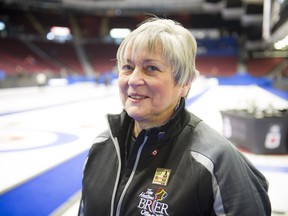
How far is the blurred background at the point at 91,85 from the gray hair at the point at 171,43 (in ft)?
1.64

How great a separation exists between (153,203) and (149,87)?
0.45m

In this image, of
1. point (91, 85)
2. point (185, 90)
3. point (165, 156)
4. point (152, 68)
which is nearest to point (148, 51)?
point (152, 68)

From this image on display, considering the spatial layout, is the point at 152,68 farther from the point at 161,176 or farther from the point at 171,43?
the point at 161,176

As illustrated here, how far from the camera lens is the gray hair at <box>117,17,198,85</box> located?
1.20 m

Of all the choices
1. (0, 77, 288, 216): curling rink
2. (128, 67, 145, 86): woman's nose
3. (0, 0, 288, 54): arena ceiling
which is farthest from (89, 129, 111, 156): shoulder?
(0, 0, 288, 54): arena ceiling

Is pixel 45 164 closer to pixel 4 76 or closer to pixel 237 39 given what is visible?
pixel 4 76

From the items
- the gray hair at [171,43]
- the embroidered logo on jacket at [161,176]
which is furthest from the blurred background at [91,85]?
the embroidered logo on jacket at [161,176]

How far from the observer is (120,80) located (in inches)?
52.1

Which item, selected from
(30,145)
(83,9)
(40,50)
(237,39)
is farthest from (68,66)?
(30,145)

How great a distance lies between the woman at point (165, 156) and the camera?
1094 millimetres

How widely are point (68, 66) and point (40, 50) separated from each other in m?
3.10

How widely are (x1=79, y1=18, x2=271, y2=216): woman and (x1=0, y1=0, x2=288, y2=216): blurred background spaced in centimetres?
57

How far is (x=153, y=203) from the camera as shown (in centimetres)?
113

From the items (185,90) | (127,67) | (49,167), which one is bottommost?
(49,167)
